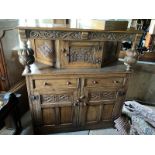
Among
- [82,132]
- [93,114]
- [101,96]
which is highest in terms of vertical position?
[101,96]

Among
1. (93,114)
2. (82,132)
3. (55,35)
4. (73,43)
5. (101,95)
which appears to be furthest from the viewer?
(82,132)

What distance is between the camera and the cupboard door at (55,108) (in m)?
1.54

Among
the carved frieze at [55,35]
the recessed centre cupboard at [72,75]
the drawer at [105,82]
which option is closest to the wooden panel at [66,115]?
→ the recessed centre cupboard at [72,75]

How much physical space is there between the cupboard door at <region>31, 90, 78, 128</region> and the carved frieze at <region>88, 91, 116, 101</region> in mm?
196

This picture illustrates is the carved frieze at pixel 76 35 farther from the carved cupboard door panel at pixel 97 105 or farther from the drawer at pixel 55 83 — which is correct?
the carved cupboard door panel at pixel 97 105

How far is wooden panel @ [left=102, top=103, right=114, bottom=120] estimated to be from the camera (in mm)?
1769

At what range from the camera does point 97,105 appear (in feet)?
5.64

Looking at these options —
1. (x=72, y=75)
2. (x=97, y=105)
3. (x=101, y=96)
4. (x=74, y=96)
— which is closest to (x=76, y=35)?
(x=72, y=75)

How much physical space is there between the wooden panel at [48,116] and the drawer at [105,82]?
1.73 ft

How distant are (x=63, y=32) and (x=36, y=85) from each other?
0.61 metres

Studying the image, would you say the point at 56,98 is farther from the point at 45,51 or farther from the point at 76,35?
the point at 76,35

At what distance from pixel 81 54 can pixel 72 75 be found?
24 centimetres
